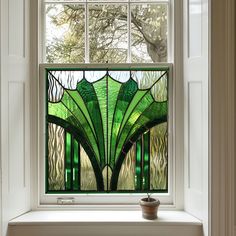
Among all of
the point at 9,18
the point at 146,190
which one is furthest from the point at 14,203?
the point at 9,18

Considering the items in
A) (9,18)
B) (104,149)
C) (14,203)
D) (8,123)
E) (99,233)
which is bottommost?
(99,233)

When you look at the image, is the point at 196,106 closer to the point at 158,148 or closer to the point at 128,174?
the point at 158,148

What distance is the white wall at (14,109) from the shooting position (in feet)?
6.69

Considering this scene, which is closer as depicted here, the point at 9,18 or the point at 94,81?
the point at 9,18

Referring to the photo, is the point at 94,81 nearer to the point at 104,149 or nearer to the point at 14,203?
the point at 104,149

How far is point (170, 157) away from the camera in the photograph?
230cm

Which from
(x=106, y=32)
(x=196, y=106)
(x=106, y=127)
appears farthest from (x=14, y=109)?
(x=196, y=106)

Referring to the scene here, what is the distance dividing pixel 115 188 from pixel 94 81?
2.11ft

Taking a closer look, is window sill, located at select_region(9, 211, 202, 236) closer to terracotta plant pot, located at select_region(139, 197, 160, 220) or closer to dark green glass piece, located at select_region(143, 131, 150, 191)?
terracotta plant pot, located at select_region(139, 197, 160, 220)

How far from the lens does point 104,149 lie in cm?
233

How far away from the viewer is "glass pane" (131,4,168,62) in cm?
235

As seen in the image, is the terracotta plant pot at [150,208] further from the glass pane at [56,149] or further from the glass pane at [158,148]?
the glass pane at [56,149]

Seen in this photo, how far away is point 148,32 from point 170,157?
753 millimetres

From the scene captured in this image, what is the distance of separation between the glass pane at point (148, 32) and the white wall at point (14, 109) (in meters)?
0.63
